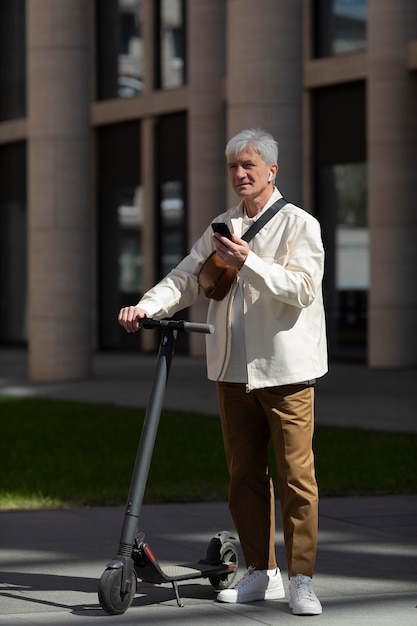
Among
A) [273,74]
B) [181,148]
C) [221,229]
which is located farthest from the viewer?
[181,148]

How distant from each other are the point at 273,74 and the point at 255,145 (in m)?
12.8

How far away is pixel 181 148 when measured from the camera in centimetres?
3098

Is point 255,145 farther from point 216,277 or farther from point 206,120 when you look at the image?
point 206,120

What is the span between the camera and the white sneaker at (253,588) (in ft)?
21.1

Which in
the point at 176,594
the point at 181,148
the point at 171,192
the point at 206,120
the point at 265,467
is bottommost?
the point at 176,594

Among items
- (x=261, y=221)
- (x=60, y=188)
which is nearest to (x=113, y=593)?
(x=261, y=221)

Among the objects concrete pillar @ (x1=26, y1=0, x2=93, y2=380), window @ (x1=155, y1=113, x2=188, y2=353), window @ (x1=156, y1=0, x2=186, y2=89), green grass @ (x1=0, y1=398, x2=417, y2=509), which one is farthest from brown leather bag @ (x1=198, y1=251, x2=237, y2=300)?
window @ (x1=156, y1=0, x2=186, y2=89)

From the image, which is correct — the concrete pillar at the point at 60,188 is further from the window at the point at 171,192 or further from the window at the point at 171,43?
the window at the point at 171,43

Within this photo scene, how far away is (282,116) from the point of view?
1873cm

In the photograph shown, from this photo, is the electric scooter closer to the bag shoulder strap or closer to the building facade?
the bag shoulder strap

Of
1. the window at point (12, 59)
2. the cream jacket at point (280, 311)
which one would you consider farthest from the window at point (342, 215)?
the cream jacket at point (280, 311)

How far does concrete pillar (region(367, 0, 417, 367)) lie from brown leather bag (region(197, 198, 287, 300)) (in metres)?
18.5

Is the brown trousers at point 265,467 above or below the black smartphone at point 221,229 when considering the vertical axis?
below

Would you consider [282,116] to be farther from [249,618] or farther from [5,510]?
[249,618]
